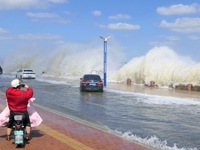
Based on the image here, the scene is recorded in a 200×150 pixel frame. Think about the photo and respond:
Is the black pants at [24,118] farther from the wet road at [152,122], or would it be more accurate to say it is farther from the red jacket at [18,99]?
the wet road at [152,122]

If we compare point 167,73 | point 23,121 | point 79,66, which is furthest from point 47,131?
point 79,66

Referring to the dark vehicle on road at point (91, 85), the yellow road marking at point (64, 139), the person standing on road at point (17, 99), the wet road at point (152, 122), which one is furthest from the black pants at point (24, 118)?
the dark vehicle on road at point (91, 85)

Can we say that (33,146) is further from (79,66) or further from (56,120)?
(79,66)

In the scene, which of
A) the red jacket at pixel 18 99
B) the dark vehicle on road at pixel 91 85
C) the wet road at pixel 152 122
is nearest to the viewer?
the red jacket at pixel 18 99

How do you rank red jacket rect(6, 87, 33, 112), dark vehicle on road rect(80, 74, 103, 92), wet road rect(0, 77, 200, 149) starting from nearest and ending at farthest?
red jacket rect(6, 87, 33, 112), wet road rect(0, 77, 200, 149), dark vehicle on road rect(80, 74, 103, 92)

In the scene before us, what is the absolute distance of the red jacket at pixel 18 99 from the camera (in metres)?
8.11

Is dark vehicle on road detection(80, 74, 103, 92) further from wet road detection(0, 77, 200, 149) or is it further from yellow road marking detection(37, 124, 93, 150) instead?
yellow road marking detection(37, 124, 93, 150)

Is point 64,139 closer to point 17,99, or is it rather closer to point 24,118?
point 24,118

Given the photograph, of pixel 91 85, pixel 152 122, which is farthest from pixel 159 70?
pixel 152 122

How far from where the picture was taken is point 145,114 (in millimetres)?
15953

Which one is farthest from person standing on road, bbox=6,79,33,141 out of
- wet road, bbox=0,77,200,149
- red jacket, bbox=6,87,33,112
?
wet road, bbox=0,77,200,149

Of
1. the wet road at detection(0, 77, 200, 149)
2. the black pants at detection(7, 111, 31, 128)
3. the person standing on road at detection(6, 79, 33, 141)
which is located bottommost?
the wet road at detection(0, 77, 200, 149)

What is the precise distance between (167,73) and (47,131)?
3274cm

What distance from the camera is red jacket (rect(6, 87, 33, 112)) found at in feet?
26.6
